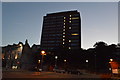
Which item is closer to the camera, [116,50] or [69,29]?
[116,50]

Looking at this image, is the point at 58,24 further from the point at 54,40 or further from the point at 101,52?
the point at 101,52

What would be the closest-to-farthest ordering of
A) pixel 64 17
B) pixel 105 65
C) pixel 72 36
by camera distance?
pixel 105 65
pixel 72 36
pixel 64 17

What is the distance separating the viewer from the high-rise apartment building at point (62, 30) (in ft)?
465

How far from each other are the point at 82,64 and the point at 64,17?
81.6 meters

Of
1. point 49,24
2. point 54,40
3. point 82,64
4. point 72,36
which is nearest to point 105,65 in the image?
point 82,64

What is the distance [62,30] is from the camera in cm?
15062

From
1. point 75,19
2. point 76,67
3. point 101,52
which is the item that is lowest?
point 76,67

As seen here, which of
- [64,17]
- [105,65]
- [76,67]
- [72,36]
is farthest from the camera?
[64,17]

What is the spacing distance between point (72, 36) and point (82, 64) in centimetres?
6558

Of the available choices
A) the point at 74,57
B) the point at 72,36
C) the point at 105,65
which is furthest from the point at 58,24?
the point at 105,65

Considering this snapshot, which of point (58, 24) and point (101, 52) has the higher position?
point (58, 24)

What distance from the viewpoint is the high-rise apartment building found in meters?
142

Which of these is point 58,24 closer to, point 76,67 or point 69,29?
point 69,29

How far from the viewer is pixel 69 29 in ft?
481
